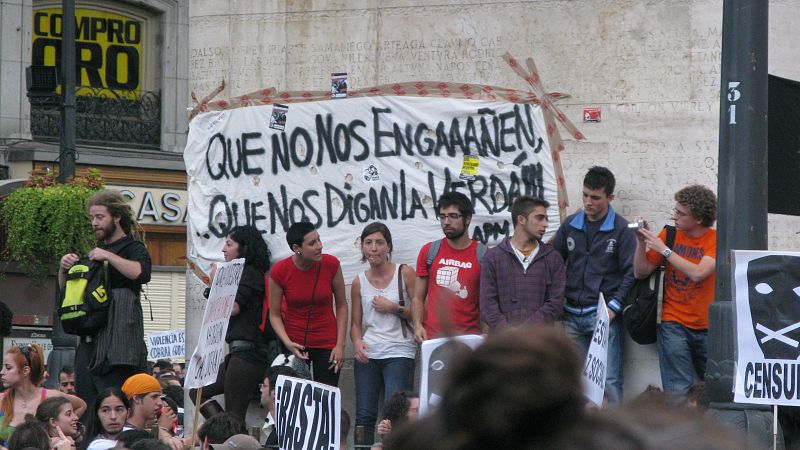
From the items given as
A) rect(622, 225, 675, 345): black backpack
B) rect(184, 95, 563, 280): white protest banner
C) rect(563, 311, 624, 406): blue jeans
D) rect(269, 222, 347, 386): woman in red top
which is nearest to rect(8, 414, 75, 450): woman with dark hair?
rect(269, 222, 347, 386): woman in red top

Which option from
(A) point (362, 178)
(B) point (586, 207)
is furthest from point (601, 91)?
(A) point (362, 178)

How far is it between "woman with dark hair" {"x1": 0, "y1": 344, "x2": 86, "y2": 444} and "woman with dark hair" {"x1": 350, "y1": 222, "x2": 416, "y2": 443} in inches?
81.1

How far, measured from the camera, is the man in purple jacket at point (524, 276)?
901 cm

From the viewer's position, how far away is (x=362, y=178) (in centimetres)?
1105

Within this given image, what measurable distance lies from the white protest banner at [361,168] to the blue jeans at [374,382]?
114 cm

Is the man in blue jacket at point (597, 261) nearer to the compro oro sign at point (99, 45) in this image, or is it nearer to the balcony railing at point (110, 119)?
the balcony railing at point (110, 119)

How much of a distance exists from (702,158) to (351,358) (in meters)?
3.35

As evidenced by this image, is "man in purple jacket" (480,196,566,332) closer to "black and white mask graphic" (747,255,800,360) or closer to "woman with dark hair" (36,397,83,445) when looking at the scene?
"black and white mask graphic" (747,255,800,360)

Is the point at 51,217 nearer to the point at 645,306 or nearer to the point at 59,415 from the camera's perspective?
the point at 59,415

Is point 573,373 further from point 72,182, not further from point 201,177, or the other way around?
point 72,182

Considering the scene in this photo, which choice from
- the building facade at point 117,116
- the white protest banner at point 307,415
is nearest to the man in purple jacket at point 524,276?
the white protest banner at point 307,415

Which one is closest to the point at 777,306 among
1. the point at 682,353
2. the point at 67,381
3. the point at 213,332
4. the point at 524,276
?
the point at 682,353

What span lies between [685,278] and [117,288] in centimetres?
391

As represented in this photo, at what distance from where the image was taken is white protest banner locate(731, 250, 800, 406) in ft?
22.2
